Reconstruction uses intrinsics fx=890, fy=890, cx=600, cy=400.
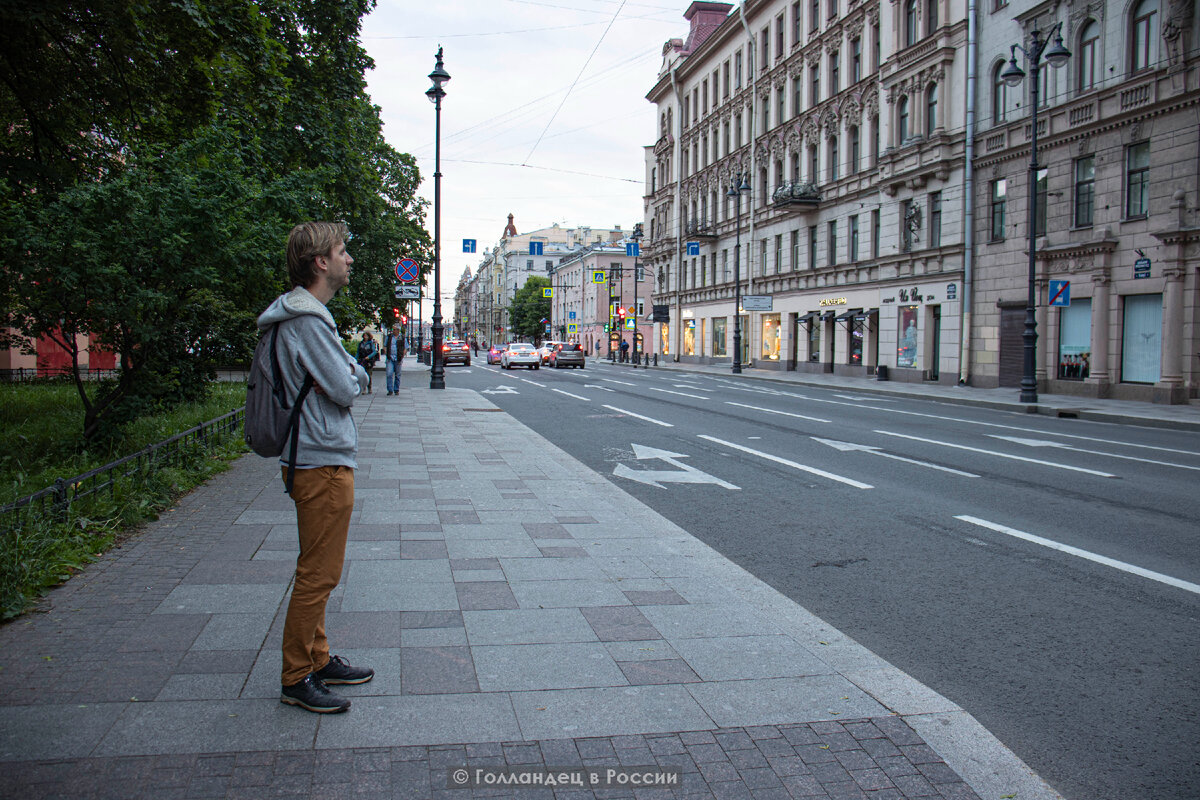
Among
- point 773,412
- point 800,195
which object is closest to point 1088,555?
point 773,412

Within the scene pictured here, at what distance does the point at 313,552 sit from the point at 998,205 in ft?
97.2

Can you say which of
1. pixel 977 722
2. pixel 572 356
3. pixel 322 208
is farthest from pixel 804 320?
pixel 977 722

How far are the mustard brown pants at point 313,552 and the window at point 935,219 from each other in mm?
31503

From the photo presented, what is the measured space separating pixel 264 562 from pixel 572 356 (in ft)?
147

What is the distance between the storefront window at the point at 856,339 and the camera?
3728cm

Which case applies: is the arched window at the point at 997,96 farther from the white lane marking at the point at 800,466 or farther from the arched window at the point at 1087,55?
the white lane marking at the point at 800,466

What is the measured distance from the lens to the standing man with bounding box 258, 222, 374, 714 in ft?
11.5

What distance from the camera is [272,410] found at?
3.53 m

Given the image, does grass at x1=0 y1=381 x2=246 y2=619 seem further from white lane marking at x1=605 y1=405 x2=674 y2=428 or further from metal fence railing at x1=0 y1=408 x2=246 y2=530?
white lane marking at x1=605 y1=405 x2=674 y2=428

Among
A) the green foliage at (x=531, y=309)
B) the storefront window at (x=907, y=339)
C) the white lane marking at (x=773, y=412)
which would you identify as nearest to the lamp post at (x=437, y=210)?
the white lane marking at (x=773, y=412)

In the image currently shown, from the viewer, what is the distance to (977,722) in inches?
139

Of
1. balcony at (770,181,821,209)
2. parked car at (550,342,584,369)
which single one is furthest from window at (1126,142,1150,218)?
parked car at (550,342,584,369)

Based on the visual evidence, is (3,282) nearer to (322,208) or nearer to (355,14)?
(322,208)

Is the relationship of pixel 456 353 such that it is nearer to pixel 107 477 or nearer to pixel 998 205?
pixel 998 205
